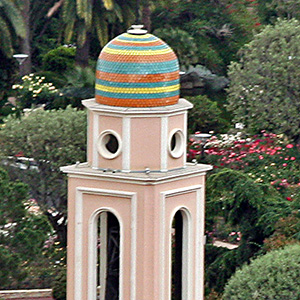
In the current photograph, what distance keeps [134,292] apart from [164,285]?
0.41 meters

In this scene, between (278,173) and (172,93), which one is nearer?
(172,93)

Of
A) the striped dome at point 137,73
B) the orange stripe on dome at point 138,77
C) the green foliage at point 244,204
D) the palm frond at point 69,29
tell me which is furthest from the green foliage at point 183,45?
the orange stripe on dome at point 138,77

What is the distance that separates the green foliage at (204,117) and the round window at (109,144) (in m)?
22.5

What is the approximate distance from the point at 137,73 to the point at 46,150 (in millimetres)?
15329

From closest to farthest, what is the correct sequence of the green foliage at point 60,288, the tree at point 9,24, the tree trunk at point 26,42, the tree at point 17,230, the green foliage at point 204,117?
the tree at point 17,230 → the green foliage at point 60,288 → the green foliage at point 204,117 → the tree at point 9,24 → the tree trunk at point 26,42

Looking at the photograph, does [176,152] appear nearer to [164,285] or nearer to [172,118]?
[172,118]

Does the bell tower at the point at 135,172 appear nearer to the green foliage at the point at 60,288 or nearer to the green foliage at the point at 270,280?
the green foliage at the point at 270,280

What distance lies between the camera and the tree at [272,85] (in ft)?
131

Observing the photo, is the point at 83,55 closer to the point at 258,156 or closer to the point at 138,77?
the point at 258,156

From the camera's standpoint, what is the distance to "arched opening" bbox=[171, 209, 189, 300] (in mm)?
20047

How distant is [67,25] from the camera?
4775 centimetres

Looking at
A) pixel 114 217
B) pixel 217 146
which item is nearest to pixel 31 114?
pixel 217 146

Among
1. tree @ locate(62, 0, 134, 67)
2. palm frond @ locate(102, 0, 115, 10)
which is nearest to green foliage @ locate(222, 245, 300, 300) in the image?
palm frond @ locate(102, 0, 115, 10)

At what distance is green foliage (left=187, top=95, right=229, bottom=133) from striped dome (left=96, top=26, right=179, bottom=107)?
22.7m
